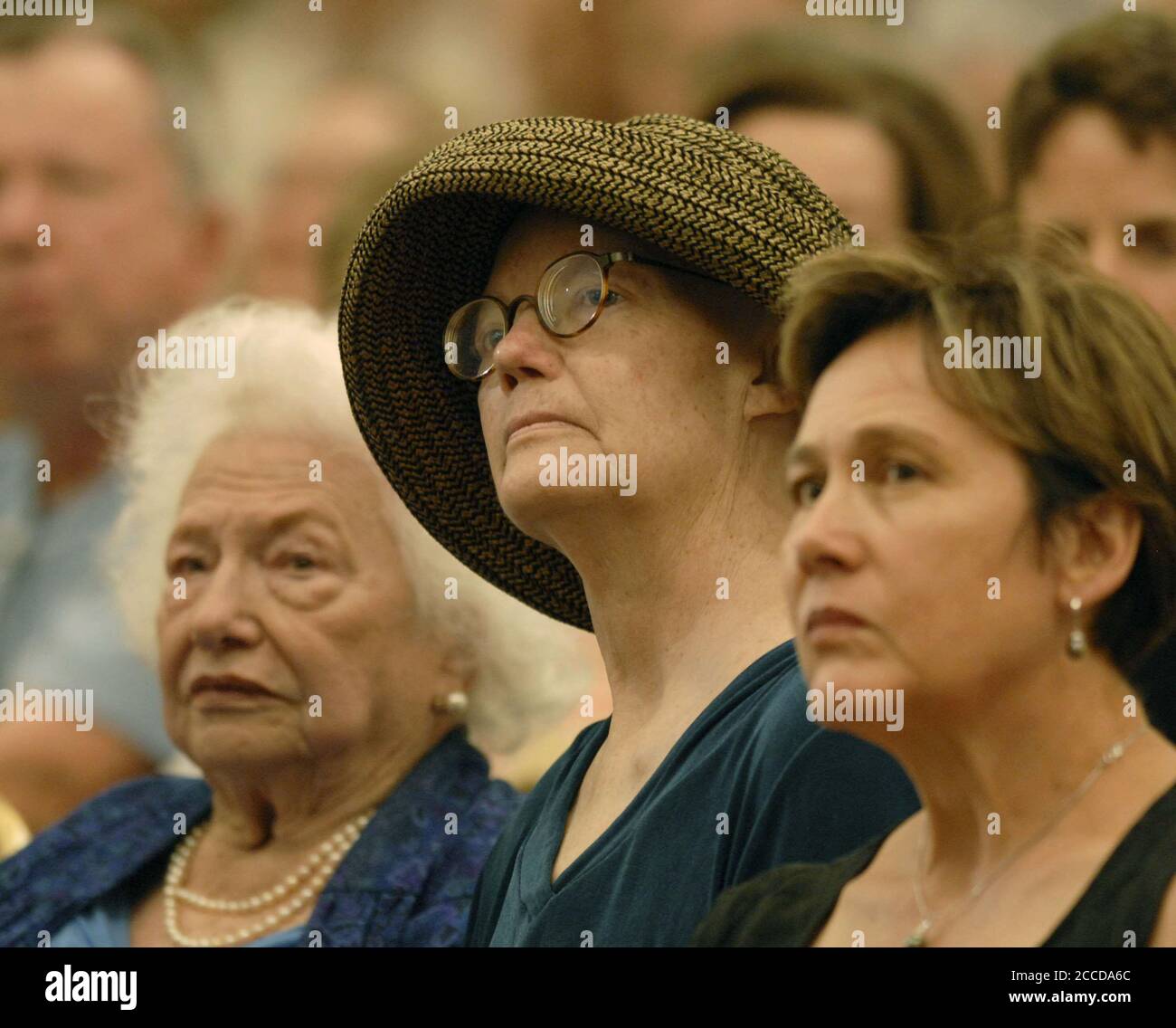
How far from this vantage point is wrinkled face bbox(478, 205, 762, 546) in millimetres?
2395

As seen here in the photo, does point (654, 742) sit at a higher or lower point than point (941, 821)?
higher

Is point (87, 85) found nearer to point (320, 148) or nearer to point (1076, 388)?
point (320, 148)

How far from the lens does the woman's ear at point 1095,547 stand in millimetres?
1671

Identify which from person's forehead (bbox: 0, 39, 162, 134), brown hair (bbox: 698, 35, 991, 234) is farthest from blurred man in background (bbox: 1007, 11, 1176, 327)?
person's forehead (bbox: 0, 39, 162, 134)

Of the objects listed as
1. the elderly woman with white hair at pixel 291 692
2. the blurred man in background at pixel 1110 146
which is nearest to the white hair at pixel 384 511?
the elderly woman with white hair at pixel 291 692

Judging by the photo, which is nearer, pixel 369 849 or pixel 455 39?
pixel 369 849

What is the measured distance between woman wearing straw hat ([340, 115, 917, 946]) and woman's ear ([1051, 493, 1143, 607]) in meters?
0.55

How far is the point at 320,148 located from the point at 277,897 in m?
3.03

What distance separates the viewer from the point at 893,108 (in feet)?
14.1

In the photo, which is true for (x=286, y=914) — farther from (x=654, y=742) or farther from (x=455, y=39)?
(x=455, y=39)

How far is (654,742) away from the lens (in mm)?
2436

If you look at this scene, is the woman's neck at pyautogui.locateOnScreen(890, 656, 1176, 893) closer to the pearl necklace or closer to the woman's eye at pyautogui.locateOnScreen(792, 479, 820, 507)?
the woman's eye at pyautogui.locateOnScreen(792, 479, 820, 507)
